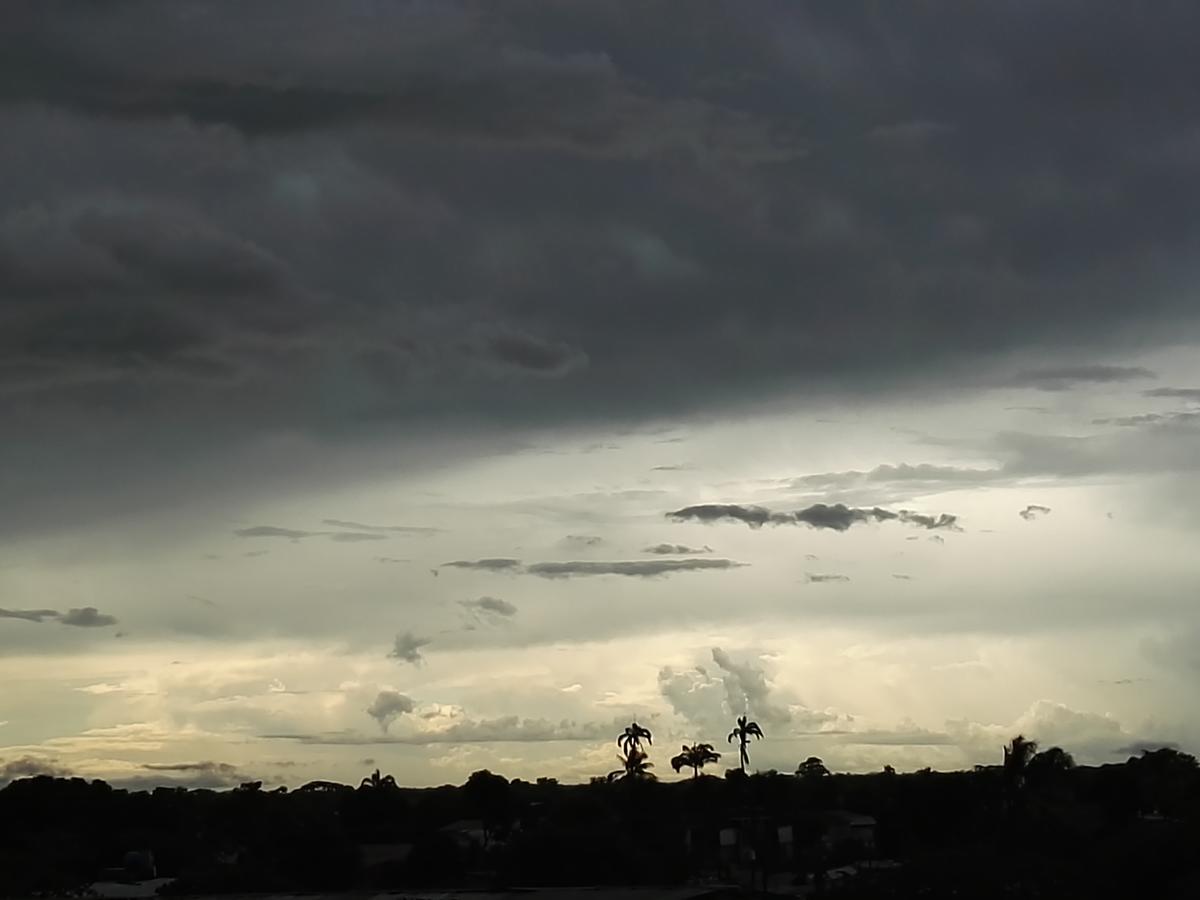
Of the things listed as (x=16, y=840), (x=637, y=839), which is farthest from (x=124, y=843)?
(x=637, y=839)

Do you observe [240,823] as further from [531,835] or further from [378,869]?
[531,835]

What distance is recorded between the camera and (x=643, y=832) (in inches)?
4464


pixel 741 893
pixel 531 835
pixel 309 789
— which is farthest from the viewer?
pixel 309 789

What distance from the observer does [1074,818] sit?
10488cm

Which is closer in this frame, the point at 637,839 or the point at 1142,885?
the point at 1142,885

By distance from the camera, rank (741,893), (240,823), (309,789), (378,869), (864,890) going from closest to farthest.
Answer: (741,893)
(864,890)
(378,869)
(240,823)
(309,789)

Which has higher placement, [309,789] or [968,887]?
[309,789]

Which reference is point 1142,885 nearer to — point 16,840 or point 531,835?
point 531,835

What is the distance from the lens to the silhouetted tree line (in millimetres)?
66812

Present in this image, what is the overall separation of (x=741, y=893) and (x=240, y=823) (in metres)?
74.2

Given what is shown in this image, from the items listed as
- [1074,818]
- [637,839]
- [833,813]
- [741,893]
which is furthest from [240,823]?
[741,893]

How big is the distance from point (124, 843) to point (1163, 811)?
78.2 meters

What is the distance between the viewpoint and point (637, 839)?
106 m

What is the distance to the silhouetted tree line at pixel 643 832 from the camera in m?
66.8
